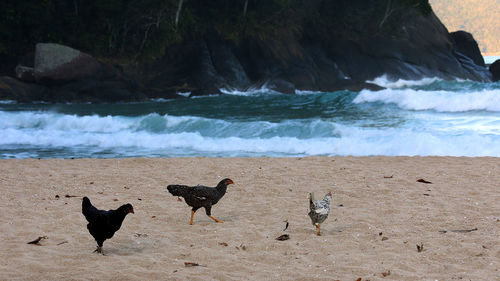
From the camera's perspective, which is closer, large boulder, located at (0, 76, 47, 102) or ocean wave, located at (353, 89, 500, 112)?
ocean wave, located at (353, 89, 500, 112)

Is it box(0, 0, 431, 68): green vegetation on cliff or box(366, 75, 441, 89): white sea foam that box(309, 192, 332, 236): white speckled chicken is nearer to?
box(0, 0, 431, 68): green vegetation on cliff

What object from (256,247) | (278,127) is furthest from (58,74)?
(256,247)

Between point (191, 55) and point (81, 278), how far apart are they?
35554 millimetres

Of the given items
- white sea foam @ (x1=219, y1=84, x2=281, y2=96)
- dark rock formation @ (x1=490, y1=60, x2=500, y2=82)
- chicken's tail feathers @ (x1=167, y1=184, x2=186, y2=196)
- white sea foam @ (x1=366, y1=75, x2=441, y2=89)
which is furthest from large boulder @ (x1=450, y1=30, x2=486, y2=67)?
chicken's tail feathers @ (x1=167, y1=184, x2=186, y2=196)

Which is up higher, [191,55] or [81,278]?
[191,55]

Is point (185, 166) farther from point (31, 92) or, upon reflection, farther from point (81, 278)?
point (31, 92)

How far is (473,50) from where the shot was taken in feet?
166

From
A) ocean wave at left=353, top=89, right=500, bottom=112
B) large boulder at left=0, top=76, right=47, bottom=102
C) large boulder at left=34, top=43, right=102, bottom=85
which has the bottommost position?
ocean wave at left=353, top=89, right=500, bottom=112

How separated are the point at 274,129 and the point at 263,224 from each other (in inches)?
417

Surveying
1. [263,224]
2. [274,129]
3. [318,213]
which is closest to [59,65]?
[274,129]

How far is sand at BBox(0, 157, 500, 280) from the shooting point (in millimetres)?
4875

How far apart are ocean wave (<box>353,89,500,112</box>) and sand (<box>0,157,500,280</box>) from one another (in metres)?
11.6

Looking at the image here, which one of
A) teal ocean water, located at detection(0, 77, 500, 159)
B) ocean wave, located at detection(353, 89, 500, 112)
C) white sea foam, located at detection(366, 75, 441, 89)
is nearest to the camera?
teal ocean water, located at detection(0, 77, 500, 159)

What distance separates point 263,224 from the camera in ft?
21.4
